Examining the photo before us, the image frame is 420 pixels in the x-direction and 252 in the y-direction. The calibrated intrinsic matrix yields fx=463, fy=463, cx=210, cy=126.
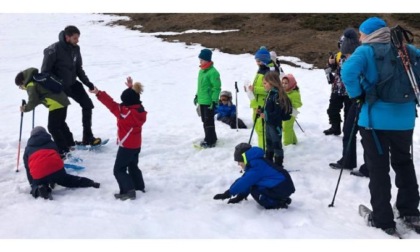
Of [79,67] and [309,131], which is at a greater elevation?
[79,67]

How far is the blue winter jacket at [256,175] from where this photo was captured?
554 centimetres

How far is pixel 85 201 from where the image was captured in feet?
19.6

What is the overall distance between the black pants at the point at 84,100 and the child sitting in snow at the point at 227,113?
3.22 metres

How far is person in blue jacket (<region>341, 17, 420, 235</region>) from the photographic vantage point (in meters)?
4.65

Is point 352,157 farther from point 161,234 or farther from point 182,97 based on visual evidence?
point 182,97

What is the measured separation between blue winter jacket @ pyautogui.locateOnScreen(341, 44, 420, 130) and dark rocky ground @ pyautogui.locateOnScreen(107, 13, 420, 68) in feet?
46.9

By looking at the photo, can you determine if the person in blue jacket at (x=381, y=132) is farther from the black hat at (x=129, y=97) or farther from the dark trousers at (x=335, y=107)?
the dark trousers at (x=335, y=107)

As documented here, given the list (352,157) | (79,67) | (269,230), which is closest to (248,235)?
(269,230)

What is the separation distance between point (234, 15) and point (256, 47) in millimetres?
10218

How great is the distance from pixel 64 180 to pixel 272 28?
2387cm

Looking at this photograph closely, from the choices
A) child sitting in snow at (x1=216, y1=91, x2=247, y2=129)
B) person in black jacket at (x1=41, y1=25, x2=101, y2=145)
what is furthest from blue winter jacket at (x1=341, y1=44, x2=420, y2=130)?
child sitting in snow at (x1=216, y1=91, x2=247, y2=129)

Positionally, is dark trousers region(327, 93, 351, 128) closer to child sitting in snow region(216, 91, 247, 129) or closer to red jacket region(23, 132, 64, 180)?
child sitting in snow region(216, 91, 247, 129)

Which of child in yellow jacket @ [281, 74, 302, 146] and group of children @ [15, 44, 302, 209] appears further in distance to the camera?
child in yellow jacket @ [281, 74, 302, 146]

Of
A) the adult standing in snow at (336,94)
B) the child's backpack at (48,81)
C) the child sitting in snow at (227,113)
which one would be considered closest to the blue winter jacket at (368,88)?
the adult standing in snow at (336,94)
